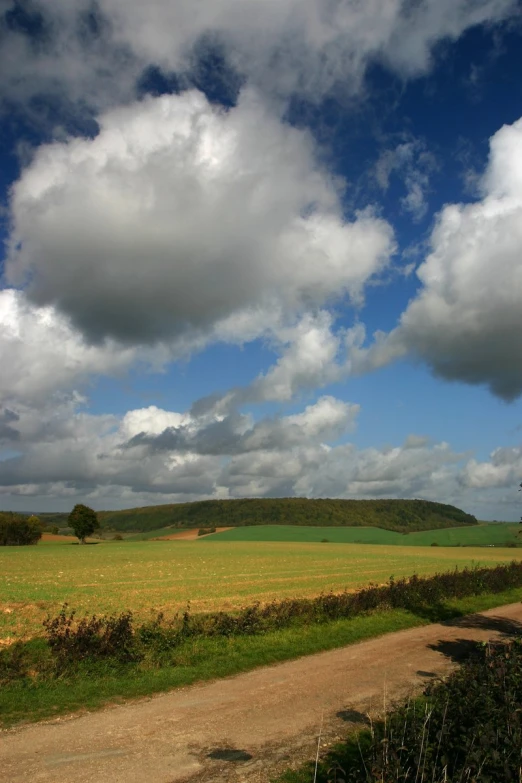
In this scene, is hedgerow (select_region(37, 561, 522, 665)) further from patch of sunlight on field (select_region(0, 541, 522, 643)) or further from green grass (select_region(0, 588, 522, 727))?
patch of sunlight on field (select_region(0, 541, 522, 643))

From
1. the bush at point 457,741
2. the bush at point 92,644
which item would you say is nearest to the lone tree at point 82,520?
the bush at point 92,644

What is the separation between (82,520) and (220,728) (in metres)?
122

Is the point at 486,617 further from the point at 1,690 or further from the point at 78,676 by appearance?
the point at 1,690

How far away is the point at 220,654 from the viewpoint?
1540 cm

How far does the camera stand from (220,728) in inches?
384

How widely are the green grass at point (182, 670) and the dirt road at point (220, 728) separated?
0.58 m

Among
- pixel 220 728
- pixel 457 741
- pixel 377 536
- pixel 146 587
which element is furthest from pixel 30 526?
pixel 457 741

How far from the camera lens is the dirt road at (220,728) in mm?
8055

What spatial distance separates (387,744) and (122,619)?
11129mm

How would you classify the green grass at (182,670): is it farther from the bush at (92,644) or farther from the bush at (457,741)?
the bush at (457,741)

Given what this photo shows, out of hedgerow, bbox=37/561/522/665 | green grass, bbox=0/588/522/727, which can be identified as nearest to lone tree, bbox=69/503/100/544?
hedgerow, bbox=37/561/522/665

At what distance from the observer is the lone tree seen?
12256 centimetres

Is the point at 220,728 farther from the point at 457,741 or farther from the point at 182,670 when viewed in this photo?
the point at 457,741

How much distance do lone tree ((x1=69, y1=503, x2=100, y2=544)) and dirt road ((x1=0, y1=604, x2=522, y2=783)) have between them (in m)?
118
